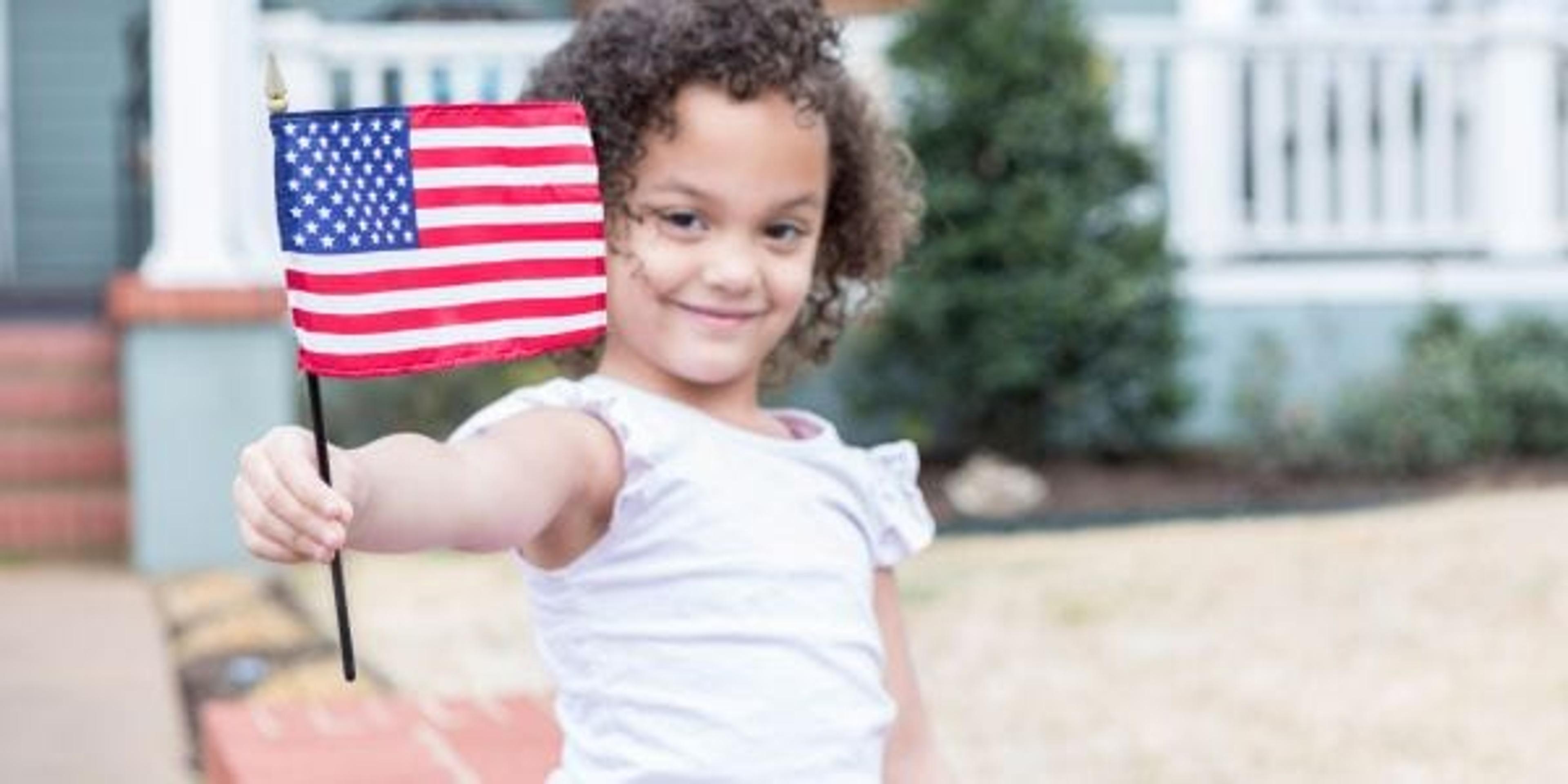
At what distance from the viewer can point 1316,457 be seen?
29.9 feet

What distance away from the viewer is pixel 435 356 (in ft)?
6.51

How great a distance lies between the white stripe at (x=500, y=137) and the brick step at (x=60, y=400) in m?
6.67

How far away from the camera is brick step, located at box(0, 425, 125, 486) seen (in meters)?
8.28

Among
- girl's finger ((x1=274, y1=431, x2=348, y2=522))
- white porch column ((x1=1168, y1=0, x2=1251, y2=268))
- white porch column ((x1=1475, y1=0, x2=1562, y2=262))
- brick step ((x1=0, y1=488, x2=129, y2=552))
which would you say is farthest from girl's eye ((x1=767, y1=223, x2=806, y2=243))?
white porch column ((x1=1475, y1=0, x2=1562, y2=262))

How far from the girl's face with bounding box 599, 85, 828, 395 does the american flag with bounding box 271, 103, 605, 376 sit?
21 cm

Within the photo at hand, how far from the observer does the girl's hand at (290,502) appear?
1.70 metres

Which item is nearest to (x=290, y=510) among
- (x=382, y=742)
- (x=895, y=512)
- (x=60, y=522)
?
(x=895, y=512)

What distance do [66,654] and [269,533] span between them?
15.6ft

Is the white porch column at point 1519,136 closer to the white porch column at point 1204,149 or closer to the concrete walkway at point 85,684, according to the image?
the white porch column at point 1204,149

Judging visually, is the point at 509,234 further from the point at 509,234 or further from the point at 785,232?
the point at 785,232

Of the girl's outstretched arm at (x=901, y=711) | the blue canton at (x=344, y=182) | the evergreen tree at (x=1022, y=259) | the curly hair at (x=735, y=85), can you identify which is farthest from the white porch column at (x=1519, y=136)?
the blue canton at (x=344, y=182)

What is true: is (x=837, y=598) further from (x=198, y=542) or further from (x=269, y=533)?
(x=198, y=542)

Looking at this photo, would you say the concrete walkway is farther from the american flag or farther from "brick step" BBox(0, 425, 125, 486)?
the american flag

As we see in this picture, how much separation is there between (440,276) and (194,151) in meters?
6.31
